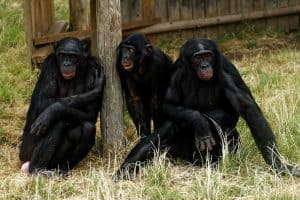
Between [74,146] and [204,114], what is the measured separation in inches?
51.7

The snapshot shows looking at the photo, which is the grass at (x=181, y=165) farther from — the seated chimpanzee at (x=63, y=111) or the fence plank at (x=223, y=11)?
the fence plank at (x=223, y=11)

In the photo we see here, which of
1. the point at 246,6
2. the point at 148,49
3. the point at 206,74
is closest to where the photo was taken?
the point at 206,74

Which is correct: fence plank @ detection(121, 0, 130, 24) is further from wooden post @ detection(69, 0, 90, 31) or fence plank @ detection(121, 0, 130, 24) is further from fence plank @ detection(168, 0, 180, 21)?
wooden post @ detection(69, 0, 90, 31)

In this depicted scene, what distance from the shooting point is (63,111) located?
262 inches

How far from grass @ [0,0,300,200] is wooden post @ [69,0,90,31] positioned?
963 millimetres

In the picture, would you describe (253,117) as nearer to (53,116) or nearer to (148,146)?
(148,146)

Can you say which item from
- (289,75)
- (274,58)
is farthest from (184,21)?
(289,75)

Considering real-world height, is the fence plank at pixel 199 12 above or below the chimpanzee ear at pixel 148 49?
above

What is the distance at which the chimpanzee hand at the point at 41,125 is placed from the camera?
258 inches

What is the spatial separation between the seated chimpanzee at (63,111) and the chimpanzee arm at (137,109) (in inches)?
25.1

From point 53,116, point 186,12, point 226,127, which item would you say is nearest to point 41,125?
point 53,116

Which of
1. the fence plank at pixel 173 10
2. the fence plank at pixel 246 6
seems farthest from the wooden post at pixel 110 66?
the fence plank at pixel 246 6

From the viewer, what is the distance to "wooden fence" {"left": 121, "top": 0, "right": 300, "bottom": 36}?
37.8ft

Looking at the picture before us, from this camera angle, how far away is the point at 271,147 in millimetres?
6484
